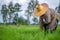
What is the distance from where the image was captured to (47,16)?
244 cm

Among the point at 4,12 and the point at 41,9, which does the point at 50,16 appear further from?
the point at 4,12

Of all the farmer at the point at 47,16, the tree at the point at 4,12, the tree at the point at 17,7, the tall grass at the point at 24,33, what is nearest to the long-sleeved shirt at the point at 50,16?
the farmer at the point at 47,16

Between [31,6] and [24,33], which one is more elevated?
[31,6]

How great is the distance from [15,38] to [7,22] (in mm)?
192

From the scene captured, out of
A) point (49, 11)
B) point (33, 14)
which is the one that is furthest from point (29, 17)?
point (49, 11)

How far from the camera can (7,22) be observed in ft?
8.40

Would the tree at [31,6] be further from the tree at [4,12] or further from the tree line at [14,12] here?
the tree at [4,12]

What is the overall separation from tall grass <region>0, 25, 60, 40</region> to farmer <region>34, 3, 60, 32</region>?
62 mm

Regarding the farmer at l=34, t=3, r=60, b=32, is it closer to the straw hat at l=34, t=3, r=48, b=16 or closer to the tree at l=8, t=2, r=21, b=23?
the straw hat at l=34, t=3, r=48, b=16

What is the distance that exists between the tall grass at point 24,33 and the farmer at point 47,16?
0.06m

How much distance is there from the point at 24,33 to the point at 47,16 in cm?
30

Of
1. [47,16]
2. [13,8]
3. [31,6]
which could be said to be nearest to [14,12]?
[13,8]

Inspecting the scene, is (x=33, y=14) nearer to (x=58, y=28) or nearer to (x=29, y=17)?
(x=29, y=17)

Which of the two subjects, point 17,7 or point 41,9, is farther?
point 17,7
